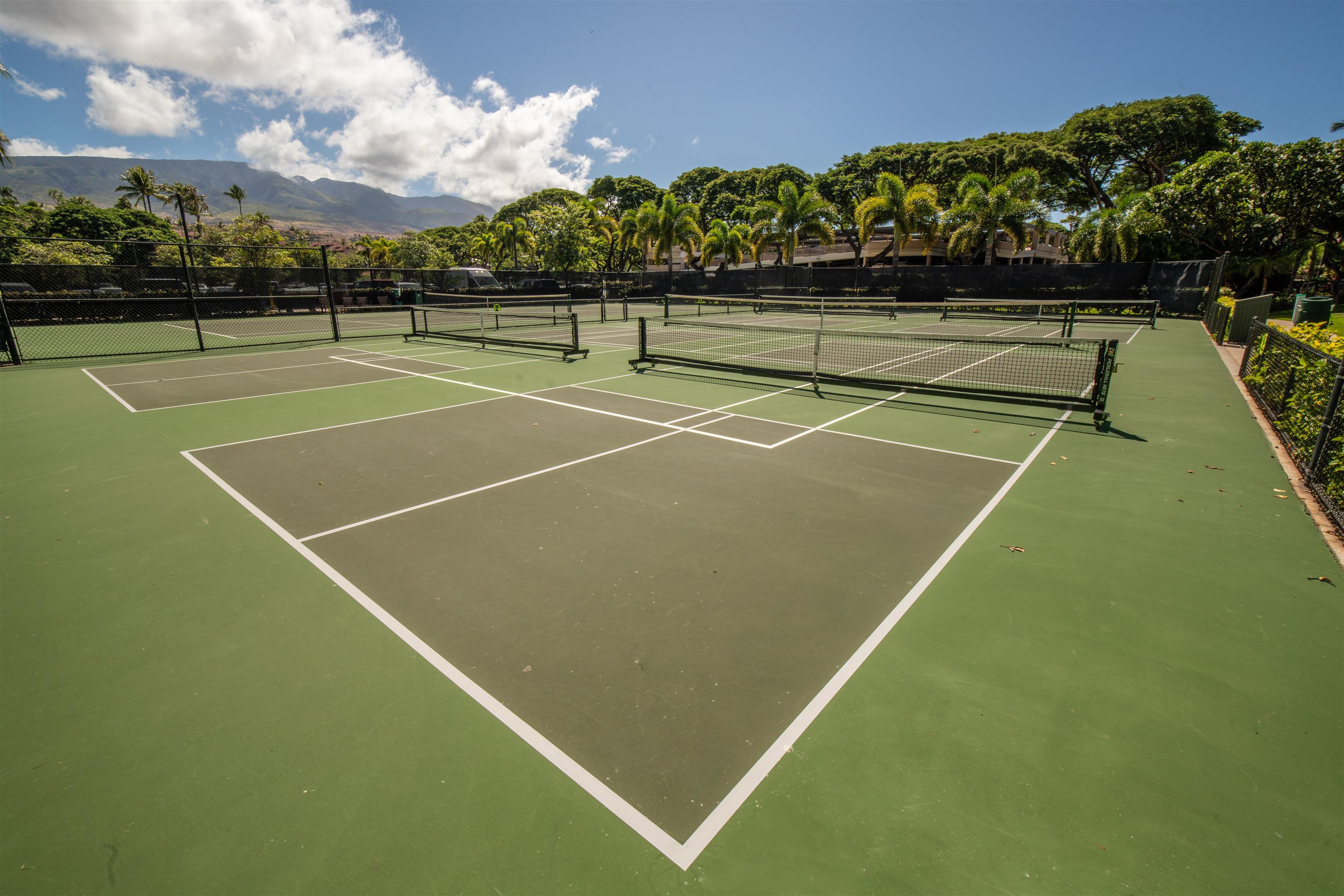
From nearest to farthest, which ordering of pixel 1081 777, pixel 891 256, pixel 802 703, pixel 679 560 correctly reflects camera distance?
1. pixel 1081 777
2. pixel 802 703
3. pixel 679 560
4. pixel 891 256

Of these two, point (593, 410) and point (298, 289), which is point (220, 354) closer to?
point (593, 410)

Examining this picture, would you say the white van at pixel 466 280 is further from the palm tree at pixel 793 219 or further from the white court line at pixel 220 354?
the palm tree at pixel 793 219

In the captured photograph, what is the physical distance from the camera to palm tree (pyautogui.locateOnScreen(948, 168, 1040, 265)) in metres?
37.7

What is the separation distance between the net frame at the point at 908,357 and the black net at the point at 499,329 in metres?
2.65

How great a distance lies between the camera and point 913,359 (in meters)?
16.4

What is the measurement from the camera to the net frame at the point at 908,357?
31.7ft

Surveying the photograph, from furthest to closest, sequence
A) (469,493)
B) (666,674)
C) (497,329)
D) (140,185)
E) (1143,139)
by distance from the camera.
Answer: (140,185), (1143,139), (497,329), (469,493), (666,674)

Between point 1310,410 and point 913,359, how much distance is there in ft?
31.1

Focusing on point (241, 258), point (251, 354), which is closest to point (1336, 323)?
point (251, 354)

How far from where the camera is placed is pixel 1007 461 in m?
7.69

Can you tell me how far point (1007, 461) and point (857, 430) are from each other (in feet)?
6.94

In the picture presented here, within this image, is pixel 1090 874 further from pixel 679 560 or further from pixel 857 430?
pixel 857 430

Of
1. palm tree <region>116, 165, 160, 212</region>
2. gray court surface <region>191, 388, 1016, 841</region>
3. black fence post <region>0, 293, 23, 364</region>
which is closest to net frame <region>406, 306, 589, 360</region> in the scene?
gray court surface <region>191, 388, 1016, 841</region>

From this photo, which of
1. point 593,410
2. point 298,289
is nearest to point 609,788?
point 593,410
